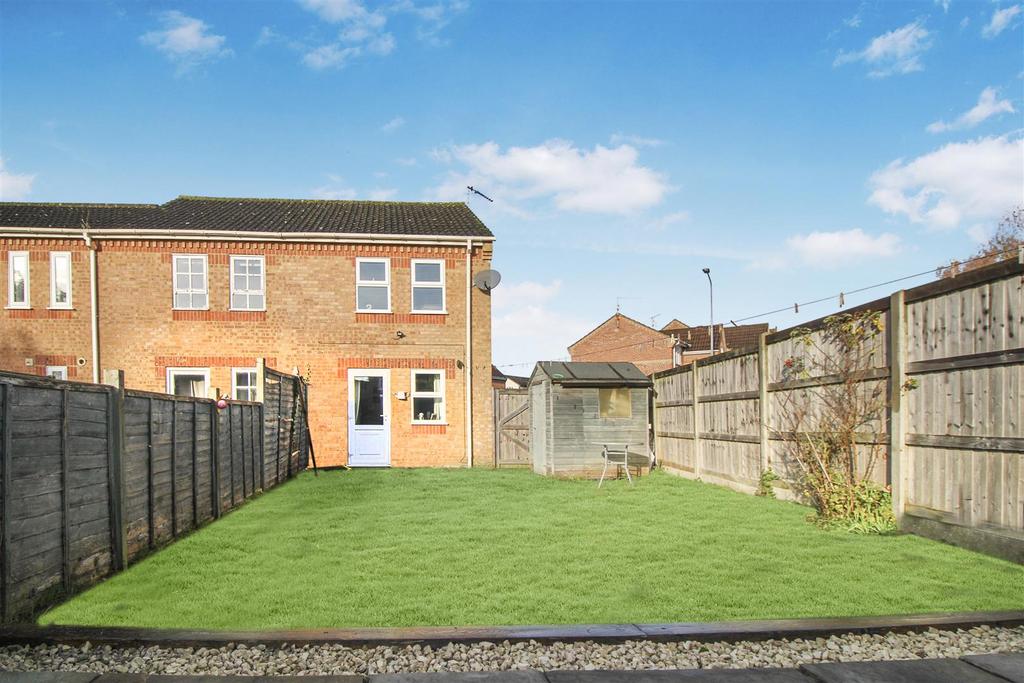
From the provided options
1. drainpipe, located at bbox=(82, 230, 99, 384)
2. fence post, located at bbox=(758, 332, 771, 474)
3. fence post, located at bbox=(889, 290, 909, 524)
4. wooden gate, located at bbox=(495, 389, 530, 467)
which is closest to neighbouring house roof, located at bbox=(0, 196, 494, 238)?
drainpipe, located at bbox=(82, 230, 99, 384)

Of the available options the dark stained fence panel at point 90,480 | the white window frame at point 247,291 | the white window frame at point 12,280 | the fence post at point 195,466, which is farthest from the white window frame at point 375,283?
the fence post at point 195,466

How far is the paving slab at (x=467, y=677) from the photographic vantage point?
394cm

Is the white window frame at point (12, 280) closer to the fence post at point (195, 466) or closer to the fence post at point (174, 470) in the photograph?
the fence post at point (195, 466)

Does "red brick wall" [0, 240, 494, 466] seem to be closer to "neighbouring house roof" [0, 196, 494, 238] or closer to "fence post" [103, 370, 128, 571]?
"neighbouring house roof" [0, 196, 494, 238]

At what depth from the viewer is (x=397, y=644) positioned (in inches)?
177

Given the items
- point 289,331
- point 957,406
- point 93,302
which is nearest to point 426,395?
point 289,331

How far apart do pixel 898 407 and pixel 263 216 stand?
17.5m

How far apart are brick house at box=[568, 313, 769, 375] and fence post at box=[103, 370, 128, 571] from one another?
44.6 metres

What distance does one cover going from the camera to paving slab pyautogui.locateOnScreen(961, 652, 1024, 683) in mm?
3973

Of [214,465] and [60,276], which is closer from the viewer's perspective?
[214,465]

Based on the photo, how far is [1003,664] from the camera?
415 cm

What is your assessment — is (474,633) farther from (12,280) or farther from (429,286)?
(12,280)

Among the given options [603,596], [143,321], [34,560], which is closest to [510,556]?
[603,596]

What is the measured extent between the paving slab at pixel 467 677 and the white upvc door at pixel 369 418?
51.8 ft
